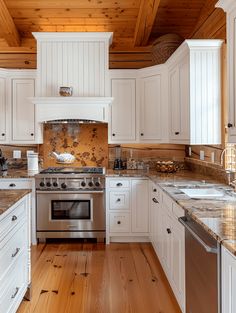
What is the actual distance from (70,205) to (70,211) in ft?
0.25

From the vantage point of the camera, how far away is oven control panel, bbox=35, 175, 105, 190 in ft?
13.4

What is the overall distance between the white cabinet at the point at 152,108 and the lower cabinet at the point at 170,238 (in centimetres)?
98

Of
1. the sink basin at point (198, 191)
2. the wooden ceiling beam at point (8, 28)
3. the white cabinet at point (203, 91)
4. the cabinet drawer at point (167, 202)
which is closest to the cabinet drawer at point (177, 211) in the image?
the cabinet drawer at point (167, 202)

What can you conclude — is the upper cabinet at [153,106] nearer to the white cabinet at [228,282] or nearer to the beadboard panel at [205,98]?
the beadboard panel at [205,98]

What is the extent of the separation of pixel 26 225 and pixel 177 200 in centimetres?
124

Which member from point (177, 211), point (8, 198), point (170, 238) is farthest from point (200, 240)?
point (8, 198)

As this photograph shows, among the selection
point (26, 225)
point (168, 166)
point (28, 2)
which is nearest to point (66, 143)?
point (168, 166)

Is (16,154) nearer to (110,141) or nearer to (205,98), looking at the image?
(110,141)

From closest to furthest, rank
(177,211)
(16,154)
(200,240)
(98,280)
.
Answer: (200,240) < (177,211) < (98,280) < (16,154)

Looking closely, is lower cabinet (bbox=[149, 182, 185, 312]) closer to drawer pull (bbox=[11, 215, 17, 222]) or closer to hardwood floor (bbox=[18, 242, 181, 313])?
hardwood floor (bbox=[18, 242, 181, 313])

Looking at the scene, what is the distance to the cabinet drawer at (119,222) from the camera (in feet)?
13.6

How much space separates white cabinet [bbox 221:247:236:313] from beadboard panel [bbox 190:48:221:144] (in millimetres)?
2068

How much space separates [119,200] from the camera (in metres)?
4.11

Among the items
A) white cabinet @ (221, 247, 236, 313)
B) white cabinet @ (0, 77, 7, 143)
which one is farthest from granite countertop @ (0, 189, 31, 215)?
white cabinet @ (0, 77, 7, 143)
